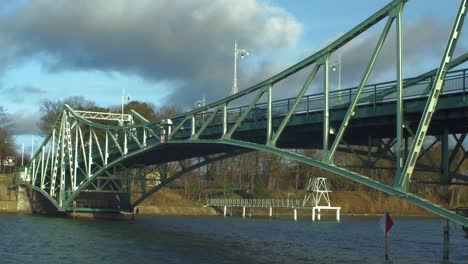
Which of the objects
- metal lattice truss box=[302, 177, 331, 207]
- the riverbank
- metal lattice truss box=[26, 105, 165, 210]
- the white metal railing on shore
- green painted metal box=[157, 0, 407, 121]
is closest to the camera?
green painted metal box=[157, 0, 407, 121]

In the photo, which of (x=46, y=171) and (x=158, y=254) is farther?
(x=46, y=171)

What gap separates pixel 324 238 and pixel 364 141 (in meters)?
21.0

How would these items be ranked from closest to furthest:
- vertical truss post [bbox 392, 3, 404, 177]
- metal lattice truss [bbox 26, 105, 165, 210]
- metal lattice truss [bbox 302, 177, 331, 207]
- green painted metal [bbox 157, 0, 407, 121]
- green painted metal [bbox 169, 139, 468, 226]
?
green painted metal [bbox 169, 139, 468, 226] < vertical truss post [bbox 392, 3, 404, 177] < green painted metal [bbox 157, 0, 407, 121] < metal lattice truss [bbox 26, 105, 165, 210] < metal lattice truss [bbox 302, 177, 331, 207]

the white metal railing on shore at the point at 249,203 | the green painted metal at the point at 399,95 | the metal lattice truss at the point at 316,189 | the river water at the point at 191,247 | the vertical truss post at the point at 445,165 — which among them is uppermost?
the green painted metal at the point at 399,95

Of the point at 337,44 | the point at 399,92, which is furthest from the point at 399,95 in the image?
the point at 337,44

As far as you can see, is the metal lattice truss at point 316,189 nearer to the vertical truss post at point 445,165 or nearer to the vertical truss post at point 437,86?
the vertical truss post at point 445,165

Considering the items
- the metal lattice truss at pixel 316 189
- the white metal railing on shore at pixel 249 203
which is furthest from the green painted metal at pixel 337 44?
the white metal railing on shore at pixel 249 203

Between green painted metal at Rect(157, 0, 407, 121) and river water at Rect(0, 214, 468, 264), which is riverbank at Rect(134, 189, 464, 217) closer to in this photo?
river water at Rect(0, 214, 468, 264)

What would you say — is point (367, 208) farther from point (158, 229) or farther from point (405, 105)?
point (405, 105)

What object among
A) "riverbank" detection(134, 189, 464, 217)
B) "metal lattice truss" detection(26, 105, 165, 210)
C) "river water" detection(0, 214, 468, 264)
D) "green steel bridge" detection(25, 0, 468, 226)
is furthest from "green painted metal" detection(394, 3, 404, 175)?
"riverbank" detection(134, 189, 464, 217)

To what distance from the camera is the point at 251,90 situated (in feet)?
191

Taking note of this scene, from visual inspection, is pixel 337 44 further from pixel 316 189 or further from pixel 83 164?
pixel 316 189

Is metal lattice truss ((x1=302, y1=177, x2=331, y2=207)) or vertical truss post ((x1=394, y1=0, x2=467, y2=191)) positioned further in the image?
metal lattice truss ((x1=302, y1=177, x2=331, y2=207))

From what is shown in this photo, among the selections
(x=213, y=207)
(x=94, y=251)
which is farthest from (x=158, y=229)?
(x=213, y=207)
